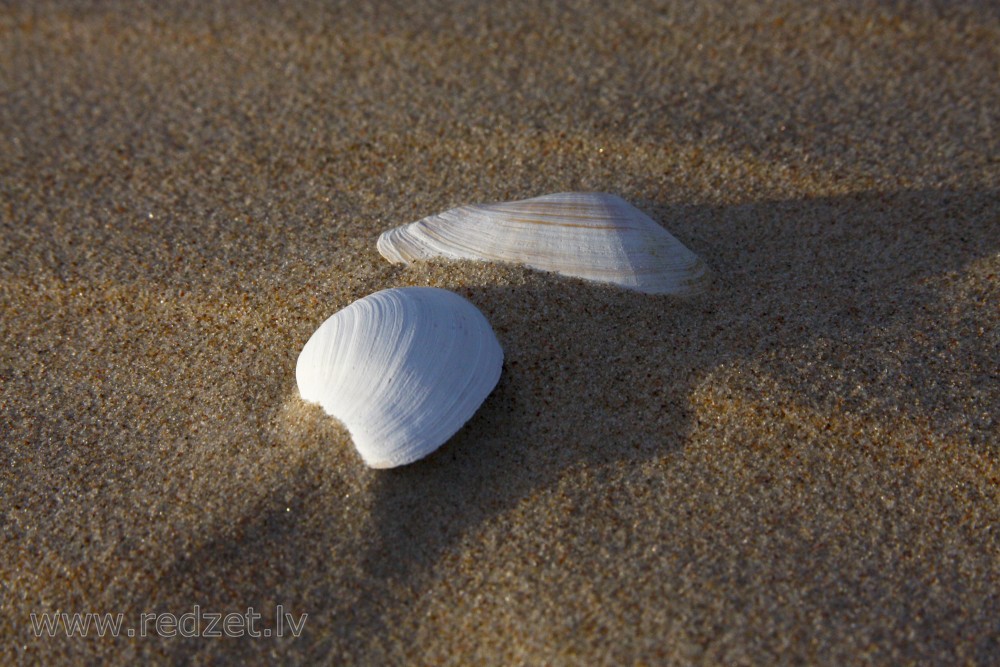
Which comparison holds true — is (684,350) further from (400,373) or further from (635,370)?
(400,373)

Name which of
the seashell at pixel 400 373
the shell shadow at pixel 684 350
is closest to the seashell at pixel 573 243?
the shell shadow at pixel 684 350

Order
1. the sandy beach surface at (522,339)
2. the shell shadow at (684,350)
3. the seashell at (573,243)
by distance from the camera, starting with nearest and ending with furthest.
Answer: the sandy beach surface at (522,339) → the shell shadow at (684,350) → the seashell at (573,243)

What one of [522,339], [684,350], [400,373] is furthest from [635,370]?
[400,373]

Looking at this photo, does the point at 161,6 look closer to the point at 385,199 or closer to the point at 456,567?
the point at 385,199

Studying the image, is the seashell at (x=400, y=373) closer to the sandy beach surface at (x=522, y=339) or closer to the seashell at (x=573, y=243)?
the sandy beach surface at (x=522, y=339)

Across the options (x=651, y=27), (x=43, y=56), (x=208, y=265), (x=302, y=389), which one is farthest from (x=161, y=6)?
(x=302, y=389)

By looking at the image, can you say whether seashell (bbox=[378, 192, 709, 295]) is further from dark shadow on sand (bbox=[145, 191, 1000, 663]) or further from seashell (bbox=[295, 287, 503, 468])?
seashell (bbox=[295, 287, 503, 468])
